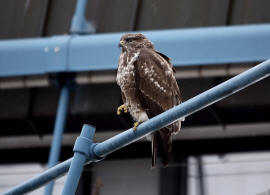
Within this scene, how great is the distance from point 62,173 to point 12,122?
854 cm

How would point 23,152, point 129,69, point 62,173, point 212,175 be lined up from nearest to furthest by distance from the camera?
point 62,173 → point 129,69 → point 212,175 → point 23,152

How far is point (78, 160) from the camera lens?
188 inches

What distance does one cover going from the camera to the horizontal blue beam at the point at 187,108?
4.18 m

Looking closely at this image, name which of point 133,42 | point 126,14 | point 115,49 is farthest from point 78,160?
point 126,14

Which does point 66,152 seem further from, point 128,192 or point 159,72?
point 159,72

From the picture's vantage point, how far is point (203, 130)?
Answer: 499 inches

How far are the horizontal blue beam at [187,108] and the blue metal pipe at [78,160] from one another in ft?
0.20

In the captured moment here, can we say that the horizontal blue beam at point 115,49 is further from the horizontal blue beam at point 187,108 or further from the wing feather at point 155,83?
the horizontal blue beam at point 187,108

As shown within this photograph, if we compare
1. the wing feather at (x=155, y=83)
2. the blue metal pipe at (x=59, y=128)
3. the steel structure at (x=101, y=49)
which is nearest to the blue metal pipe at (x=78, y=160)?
the wing feather at (x=155, y=83)

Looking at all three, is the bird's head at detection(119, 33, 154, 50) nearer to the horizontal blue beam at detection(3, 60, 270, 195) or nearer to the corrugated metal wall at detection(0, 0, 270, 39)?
the horizontal blue beam at detection(3, 60, 270, 195)

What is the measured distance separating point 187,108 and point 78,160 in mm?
907

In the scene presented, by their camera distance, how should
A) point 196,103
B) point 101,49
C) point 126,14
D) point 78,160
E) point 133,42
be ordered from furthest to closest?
point 126,14, point 101,49, point 133,42, point 78,160, point 196,103

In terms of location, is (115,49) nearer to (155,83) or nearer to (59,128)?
(59,128)

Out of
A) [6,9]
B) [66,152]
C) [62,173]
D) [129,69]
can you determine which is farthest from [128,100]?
[6,9]
